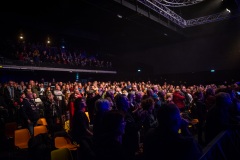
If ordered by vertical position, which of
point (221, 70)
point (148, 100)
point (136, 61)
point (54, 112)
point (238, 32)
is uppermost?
point (238, 32)

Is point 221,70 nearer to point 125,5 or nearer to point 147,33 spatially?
point 147,33

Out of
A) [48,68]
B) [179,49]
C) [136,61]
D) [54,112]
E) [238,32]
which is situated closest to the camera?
[54,112]

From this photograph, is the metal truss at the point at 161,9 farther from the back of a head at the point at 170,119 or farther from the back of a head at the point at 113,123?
the back of a head at the point at 170,119

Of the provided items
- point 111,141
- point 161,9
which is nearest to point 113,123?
point 111,141

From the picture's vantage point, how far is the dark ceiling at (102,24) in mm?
10586

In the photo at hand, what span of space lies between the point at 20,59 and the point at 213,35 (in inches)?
542

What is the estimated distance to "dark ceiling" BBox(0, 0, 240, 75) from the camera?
10586mm

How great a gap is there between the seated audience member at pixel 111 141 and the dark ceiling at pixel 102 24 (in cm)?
749

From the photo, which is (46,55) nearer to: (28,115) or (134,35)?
(134,35)

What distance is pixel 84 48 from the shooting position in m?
18.6

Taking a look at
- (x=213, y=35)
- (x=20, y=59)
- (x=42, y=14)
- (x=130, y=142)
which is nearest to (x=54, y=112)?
(x=130, y=142)

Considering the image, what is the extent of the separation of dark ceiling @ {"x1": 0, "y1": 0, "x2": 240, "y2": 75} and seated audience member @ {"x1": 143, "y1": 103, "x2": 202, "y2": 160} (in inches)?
307

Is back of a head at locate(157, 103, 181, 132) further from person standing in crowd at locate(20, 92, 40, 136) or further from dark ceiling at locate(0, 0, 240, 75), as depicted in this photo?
dark ceiling at locate(0, 0, 240, 75)

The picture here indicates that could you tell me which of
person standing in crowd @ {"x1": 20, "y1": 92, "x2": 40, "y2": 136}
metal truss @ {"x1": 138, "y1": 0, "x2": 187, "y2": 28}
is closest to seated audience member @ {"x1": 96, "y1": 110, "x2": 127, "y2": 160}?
person standing in crowd @ {"x1": 20, "y1": 92, "x2": 40, "y2": 136}
